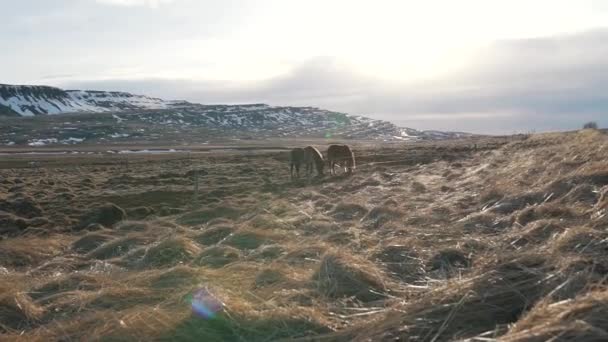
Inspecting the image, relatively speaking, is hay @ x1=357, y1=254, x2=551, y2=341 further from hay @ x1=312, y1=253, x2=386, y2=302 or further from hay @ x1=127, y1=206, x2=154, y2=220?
hay @ x1=127, y1=206, x2=154, y2=220

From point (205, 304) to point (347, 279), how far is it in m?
1.41

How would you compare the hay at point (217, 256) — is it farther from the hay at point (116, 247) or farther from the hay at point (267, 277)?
the hay at point (116, 247)

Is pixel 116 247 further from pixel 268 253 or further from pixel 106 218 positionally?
pixel 106 218

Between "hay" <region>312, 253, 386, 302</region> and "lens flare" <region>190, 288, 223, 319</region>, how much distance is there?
99 centimetres

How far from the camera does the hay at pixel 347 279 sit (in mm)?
5141

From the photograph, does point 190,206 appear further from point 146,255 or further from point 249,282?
point 249,282

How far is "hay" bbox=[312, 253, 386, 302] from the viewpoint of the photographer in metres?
5.14

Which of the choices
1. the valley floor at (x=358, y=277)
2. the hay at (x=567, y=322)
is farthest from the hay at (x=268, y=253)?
the hay at (x=567, y=322)

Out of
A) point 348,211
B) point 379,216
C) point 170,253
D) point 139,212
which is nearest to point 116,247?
point 170,253

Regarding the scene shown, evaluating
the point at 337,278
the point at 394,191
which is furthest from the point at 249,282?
the point at 394,191

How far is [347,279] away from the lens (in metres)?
5.39

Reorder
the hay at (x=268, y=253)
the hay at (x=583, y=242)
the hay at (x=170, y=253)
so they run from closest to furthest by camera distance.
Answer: the hay at (x=583, y=242)
the hay at (x=268, y=253)
the hay at (x=170, y=253)

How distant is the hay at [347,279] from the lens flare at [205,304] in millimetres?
988

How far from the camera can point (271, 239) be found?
8.59 metres
